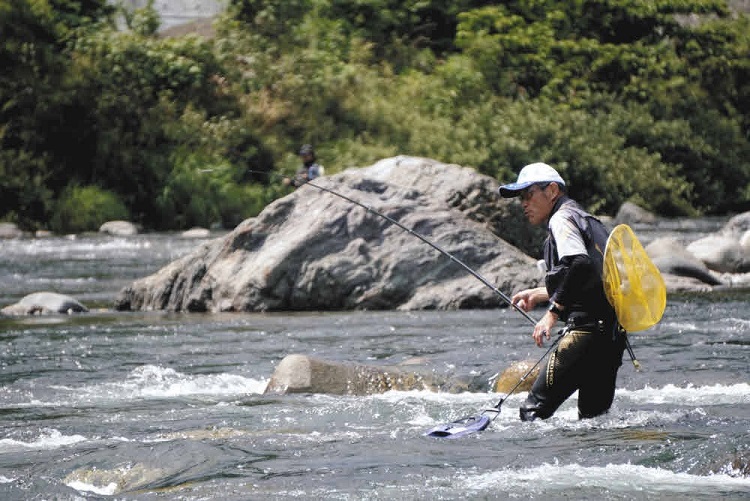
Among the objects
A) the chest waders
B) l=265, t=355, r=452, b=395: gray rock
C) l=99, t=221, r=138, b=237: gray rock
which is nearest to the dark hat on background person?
the chest waders

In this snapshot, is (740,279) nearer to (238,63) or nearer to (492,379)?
(492,379)

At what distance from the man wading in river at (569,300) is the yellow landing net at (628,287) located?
7 cm

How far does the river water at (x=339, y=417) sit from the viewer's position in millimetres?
6355

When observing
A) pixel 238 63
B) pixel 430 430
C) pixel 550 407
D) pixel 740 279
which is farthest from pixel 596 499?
pixel 238 63

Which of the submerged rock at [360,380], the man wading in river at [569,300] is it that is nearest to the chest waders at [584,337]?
the man wading in river at [569,300]

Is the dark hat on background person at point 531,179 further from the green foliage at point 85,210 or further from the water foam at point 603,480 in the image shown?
the green foliage at point 85,210

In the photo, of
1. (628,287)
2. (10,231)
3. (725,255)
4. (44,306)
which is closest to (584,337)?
(628,287)

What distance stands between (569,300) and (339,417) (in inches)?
79.8

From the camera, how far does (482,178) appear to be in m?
15.9

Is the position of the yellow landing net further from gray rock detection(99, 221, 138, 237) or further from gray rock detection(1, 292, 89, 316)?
gray rock detection(99, 221, 138, 237)

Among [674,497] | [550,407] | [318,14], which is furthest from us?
[318,14]

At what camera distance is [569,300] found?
6.94 m

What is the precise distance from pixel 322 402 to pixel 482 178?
24.3 feet

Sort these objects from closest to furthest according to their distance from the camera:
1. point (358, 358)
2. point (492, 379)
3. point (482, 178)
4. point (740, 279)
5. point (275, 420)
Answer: point (275, 420), point (492, 379), point (358, 358), point (482, 178), point (740, 279)
